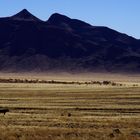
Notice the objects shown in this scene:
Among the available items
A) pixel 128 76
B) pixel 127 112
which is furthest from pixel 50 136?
pixel 128 76

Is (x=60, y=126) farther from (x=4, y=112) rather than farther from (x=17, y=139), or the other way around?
(x=4, y=112)

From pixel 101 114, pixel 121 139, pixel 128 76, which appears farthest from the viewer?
pixel 128 76

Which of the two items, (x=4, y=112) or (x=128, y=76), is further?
(x=128, y=76)

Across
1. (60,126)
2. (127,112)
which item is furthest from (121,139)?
(127,112)

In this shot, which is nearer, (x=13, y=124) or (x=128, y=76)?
(x=13, y=124)

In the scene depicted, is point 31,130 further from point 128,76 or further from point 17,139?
point 128,76

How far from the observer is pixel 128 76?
19225 cm

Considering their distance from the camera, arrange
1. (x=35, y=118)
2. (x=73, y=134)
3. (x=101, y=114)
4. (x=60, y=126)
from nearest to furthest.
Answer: (x=73, y=134)
(x=60, y=126)
(x=35, y=118)
(x=101, y=114)

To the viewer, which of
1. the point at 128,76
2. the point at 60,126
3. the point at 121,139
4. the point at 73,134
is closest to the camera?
the point at 121,139

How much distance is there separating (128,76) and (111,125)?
166 m

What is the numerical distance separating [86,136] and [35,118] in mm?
8957

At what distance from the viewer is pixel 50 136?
22812 mm

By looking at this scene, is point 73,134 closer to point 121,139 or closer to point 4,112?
point 121,139

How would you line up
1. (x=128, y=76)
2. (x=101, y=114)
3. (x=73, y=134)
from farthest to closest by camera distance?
(x=128, y=76), (x=101, y=114), (x=73, y=134)
